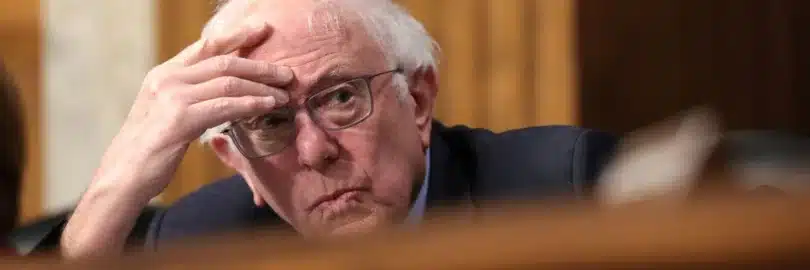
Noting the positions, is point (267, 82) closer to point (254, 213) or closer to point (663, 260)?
point (254, 213)

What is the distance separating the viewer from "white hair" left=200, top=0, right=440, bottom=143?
1.17 m

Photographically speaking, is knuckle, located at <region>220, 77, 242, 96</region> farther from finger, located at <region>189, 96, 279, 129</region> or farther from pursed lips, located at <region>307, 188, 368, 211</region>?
pursed lips, located at <region>307, 188, 368, 211</region>

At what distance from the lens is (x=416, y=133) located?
1224 millimetres

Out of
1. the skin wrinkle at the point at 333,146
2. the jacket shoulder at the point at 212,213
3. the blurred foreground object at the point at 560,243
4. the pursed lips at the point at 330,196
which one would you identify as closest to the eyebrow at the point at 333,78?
the skin wrinkle at the point at 333,146

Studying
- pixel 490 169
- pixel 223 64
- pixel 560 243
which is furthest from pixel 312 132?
pixel 560 243

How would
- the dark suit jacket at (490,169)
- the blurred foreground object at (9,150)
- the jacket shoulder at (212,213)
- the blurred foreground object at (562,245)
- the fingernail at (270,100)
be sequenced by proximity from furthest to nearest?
the jacket shoulder at (212,213) < the dark suit jacket at (490,169) < the fingernail at (270,100) < the blurred foreground object at (9,150) < the blurred foreground object at (562,245)

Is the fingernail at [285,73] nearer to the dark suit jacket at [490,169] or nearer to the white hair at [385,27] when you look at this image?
the white hair at [385,27]

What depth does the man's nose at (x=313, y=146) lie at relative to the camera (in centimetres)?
111

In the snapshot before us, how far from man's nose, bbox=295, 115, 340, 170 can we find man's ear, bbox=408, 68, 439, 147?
0.49ft

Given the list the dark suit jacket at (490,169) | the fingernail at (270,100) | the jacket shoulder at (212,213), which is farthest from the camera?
the jacket shoulder at (212,213)

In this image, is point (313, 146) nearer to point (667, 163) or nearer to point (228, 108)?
point (228, 108)

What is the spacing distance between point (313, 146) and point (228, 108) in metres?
0.11

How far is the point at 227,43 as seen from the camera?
3.72ft

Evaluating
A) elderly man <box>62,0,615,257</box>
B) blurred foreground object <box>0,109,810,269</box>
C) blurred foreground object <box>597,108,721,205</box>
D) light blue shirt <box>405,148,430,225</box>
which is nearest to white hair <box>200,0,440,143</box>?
elderly man <box>62,0,615,257</box>
